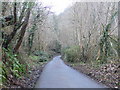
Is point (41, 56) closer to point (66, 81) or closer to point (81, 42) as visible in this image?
point (81, 42)

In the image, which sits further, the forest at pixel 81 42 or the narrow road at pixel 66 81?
the forest at pixel 81 42

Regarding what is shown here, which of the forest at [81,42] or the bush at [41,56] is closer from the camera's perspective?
the forest at [81,42]

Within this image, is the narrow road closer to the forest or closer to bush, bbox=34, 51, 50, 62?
the forest

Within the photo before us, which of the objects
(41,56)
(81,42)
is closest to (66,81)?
(81,42)

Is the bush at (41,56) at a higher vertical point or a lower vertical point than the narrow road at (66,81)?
lower

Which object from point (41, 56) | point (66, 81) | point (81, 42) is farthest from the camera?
point (41, 56)

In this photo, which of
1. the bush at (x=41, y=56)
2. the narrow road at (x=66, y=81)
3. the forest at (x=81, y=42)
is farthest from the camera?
the bush at (x=41, y=56)

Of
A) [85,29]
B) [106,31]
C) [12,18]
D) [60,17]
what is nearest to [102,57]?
[106,31]

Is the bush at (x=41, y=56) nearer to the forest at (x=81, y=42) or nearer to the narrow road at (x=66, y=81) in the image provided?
the forest at (x=81, y=42)

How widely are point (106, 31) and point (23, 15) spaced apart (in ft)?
30.2

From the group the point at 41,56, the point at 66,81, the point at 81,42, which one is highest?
the point at 66,81

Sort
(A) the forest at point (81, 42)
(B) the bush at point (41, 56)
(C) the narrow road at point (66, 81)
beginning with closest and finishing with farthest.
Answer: (C) the narrow road at point (66, 81) → (A) the forest at point (81, 42) → (B) the bush at point (41, 56)

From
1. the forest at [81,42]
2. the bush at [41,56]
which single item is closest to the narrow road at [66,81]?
the forest at [81,42]

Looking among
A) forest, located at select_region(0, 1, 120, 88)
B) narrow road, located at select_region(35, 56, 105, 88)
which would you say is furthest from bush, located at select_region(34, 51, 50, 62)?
narrow road, located at select_region(35, 56, 105, 88)
